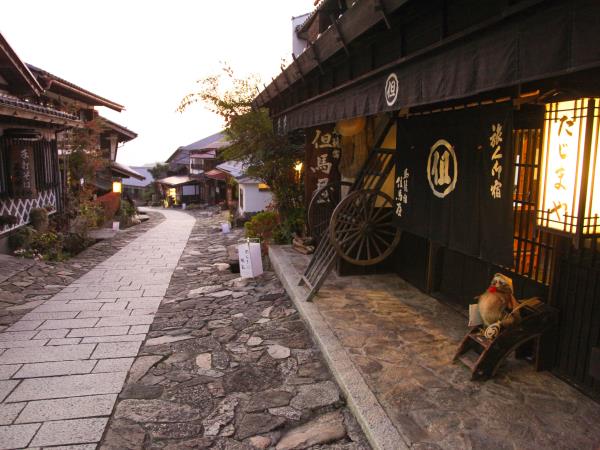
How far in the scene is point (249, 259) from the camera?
11.5 meters

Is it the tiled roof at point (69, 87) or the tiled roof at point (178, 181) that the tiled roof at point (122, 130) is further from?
the tiled roof at point (178, 181)

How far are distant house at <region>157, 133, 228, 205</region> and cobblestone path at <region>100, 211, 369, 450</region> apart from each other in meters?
47.4

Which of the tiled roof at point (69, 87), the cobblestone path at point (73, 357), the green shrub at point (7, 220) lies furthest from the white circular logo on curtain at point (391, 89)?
the tiled roof at point (69, 87)

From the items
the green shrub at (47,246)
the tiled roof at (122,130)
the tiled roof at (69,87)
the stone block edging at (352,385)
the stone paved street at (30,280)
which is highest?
the tiled roof at (69,87)

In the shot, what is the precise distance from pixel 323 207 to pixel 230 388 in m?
6.18

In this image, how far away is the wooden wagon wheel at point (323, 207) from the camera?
35.5 feet

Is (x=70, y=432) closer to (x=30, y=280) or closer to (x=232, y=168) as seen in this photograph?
(x=30, y=280)

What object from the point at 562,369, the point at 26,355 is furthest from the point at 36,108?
the point at 562,369

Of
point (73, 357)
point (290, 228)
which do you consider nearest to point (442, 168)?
point (73, 357)

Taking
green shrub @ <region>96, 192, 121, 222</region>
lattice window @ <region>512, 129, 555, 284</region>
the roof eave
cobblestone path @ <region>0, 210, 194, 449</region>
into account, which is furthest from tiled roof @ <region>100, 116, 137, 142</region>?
lattice window @ <region>512, 129, 555, 284</region>

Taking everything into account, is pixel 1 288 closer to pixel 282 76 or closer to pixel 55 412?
pixel 55 412

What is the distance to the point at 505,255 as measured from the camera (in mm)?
4805

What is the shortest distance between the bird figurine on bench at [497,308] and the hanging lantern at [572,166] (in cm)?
127

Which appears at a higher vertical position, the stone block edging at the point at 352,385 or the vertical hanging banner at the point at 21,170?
the vertical hanging banner at the point at 21,170
